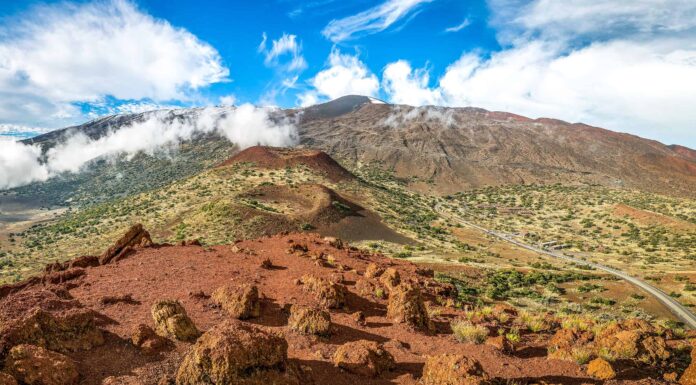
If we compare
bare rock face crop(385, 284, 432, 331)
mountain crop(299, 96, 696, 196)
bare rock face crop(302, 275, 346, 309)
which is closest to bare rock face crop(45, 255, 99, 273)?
bare rock face crop(302, 275, 346, 309)

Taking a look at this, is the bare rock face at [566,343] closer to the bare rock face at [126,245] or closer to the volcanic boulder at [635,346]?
the volcanic boulder at [635,346]

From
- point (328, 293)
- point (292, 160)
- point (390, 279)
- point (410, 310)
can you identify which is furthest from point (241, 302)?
point (292, 160)

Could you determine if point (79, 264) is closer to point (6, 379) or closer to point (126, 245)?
point (126, 245)

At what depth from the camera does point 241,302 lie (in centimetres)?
1101

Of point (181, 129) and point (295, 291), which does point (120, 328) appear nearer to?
point (295, 291)

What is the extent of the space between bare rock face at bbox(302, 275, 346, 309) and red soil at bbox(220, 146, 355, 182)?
68432 millimetres

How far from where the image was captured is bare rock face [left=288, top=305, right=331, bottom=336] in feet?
33.0

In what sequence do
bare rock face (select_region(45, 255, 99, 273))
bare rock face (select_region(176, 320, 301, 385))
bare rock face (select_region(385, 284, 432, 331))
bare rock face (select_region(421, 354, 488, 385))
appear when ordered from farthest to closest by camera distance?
bare rock face (select_region(45, 255, 99, 273)), bare rock face (select_region(385, 284, 432, 331)), bare rock face (select_region(421, 354, 488, 385)), bare rock face (select_region(176, 320, 301, 385))

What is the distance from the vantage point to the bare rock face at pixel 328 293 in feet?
41.3

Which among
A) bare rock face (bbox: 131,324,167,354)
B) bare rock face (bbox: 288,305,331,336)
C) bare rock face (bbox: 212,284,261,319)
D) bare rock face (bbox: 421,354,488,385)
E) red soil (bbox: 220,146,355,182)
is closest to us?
bare rock face (bbox: 421,354,488,385)

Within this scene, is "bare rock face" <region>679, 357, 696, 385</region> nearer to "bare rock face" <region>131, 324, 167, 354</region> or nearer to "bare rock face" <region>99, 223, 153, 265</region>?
"bare rock face" <region>131, 324, 167, 354</region>

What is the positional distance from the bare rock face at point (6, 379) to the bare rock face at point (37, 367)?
0.41 metres

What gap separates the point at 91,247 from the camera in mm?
46812

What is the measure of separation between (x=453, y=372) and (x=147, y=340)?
6.19 meters
